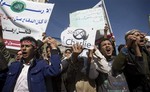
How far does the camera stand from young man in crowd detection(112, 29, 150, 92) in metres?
4.90

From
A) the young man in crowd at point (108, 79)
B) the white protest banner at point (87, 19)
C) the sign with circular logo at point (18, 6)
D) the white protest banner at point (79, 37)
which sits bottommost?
the young man in crowd at point (108, 79)

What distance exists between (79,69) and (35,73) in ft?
2.53

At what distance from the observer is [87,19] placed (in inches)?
242

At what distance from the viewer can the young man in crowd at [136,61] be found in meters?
4.90

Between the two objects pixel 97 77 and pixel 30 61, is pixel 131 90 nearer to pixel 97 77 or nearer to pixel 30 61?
pixel 97 77

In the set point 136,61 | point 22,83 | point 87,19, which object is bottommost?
point 22,83

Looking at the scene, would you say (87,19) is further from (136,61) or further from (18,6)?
(136,61)

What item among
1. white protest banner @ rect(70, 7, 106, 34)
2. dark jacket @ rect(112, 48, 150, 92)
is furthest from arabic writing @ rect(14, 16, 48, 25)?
dark jacket @ rect(112, 48, 150, 92)

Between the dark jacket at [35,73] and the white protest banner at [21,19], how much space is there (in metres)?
1.22

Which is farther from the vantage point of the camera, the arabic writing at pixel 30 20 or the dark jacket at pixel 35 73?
the arabic writing at pixel 30 20

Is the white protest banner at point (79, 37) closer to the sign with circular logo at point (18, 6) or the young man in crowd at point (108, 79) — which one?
the young man in crowd at point (108, 79)

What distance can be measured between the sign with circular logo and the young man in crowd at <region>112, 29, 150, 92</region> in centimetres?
244

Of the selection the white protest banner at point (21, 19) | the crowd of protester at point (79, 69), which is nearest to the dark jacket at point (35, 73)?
the crowd of protester at point (79, 69)

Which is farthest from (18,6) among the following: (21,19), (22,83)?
(22,83)
